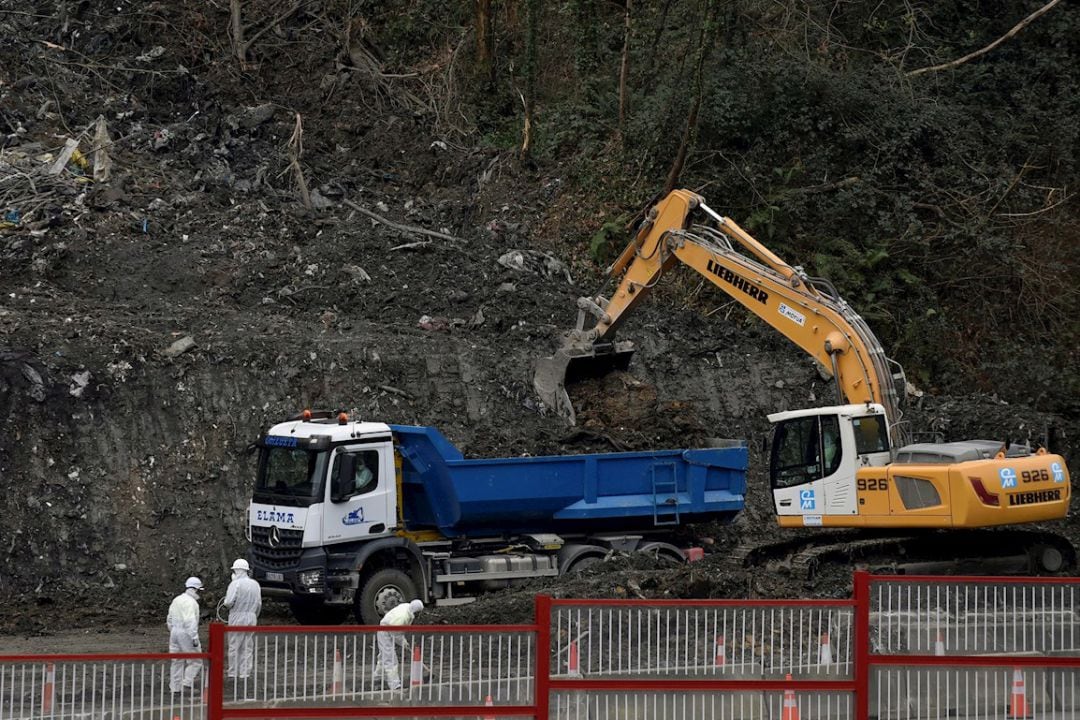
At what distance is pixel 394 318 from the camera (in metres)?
22.9

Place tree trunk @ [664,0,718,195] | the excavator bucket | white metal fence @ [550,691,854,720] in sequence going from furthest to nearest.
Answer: tree trunk @ [664,0,718,195], the excavator bucket, white metal fence @ [550,691,854,720]

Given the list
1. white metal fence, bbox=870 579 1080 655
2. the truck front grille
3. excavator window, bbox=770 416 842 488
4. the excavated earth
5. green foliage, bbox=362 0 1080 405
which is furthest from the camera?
green foliage, bbox=362 0 1080 405

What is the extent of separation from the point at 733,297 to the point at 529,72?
11222mm

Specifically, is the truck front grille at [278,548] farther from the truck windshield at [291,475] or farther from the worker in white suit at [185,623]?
the worker in white suit at [185,623]

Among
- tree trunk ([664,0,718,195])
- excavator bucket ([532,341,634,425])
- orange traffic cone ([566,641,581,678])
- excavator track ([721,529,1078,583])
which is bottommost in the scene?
orange traffic cone ([566,641,581,678])

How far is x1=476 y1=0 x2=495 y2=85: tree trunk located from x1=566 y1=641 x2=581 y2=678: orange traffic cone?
2173 cm

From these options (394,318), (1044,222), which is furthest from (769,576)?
(1044,222)

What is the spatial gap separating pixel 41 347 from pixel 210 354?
7.28 ft

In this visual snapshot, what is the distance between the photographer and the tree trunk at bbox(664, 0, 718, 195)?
2597 cm

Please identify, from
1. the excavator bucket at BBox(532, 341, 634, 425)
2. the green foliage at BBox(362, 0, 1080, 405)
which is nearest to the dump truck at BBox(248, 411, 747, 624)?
the excavator bucket at BBox(532, 341, 634, 425)

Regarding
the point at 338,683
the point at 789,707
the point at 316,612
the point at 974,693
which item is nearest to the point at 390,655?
the point at 338,683

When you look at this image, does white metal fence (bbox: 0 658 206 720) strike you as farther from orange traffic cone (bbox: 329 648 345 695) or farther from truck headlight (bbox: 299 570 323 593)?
truck headlight (bbox: 299 570 323 593)

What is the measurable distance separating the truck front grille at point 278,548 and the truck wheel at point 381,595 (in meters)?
0.86

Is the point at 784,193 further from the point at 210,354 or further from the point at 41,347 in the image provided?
the point at 41,347
